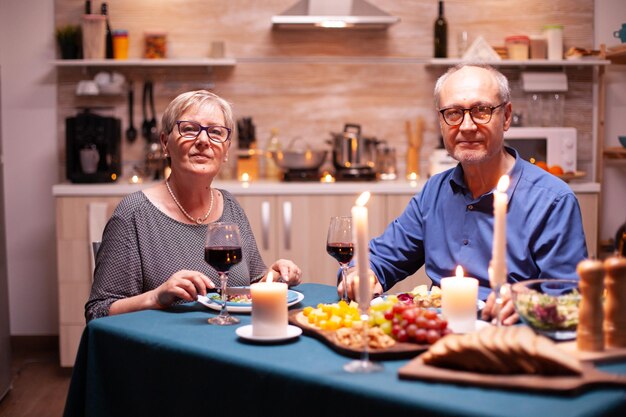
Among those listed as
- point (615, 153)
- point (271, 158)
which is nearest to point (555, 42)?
point (615, 153)

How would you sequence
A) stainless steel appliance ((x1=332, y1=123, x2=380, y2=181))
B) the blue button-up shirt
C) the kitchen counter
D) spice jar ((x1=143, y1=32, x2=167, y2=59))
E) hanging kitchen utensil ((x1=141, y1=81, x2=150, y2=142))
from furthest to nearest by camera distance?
hanging kitchen utensil ((x1=141, y1=81, x2=150, y2=142)), spice jar ((x1=143, y1=32, x2=167, y2=59)), stainless steel appliance ((x1=332, y1=123, x2=380, y2=181)), the kitchen counter, the blue button-up shirt

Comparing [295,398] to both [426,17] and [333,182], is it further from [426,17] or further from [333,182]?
[426,17]

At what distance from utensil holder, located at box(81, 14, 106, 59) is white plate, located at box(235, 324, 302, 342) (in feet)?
10.8

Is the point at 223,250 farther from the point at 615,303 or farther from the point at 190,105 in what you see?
the point at 615,303

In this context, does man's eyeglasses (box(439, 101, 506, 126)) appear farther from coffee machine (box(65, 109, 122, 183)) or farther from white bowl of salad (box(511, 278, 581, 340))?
coffee machine (box(65, 109, 122, 183))

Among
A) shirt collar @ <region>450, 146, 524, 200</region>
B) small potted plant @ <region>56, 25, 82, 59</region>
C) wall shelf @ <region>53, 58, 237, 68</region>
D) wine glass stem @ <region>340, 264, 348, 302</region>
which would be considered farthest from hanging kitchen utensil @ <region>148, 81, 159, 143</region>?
wine glass stem @ <region>340, 264, 348, 302</region>

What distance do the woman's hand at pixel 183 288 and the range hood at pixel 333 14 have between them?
2.78 m

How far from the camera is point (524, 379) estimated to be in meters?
1.29

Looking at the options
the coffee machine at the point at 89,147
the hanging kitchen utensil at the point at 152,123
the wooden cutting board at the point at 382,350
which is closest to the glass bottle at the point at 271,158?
the hanging kitchen utensil at the point at 152,123

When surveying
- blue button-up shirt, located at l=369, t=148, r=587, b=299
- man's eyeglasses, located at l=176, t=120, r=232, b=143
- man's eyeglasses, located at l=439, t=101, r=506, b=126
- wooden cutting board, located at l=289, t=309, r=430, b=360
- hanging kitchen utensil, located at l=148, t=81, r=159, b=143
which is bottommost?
wooden cutting board, located at l=289, t=309, r=430, b=360

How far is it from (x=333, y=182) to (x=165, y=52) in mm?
1300

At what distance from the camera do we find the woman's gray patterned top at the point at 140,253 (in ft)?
7.11

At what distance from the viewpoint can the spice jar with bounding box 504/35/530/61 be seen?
4.70m

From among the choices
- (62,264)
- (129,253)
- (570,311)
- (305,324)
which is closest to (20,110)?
(62,264)
